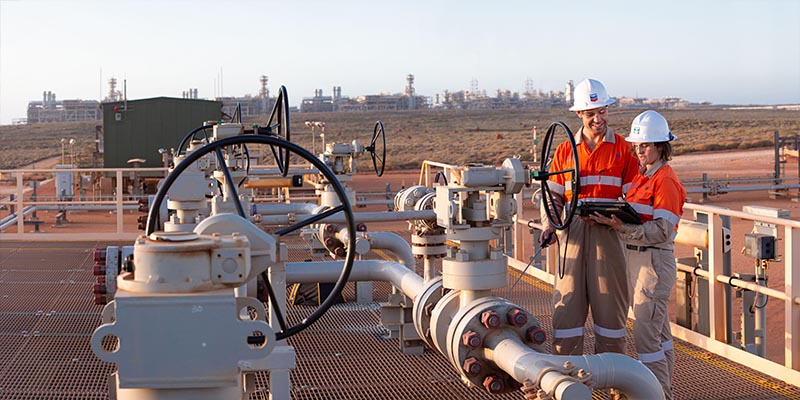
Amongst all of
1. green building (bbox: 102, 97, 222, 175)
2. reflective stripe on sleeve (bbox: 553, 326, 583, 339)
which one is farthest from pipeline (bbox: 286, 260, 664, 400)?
green building (bbox: 102, 97, 222, 175)

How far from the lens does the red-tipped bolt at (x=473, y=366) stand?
4355 millimetres

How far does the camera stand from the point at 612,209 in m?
4.88

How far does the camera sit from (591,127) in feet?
17.0

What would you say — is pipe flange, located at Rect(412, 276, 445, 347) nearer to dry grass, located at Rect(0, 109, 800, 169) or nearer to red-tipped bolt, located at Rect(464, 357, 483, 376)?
red-tipped bolt, located at Rect(464, 357, 483, 376)

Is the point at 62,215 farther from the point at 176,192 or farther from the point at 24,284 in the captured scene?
the point at 176,192

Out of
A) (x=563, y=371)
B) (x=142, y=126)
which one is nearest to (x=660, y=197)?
(x=563, y=371)

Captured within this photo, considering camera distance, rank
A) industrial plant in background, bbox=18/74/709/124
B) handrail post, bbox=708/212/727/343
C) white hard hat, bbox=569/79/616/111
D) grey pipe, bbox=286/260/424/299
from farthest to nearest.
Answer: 1. industrial plant in background, bbox=18/74/709/124
2. handrail post, bbox=708/212/727/343
3. grey pipe, bbox=286/260/424/299
4. white hard hat, bbox=569/79/616/111

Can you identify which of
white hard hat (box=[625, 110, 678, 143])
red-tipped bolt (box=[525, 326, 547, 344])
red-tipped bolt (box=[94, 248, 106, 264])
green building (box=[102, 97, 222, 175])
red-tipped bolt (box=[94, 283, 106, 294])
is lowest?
red-tipped bolt (box=[525, 326, 547, 344])

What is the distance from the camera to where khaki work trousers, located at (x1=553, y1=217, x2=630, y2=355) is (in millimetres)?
5023

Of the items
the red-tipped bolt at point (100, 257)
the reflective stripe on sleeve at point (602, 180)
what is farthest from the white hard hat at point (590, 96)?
the red-tipped bolt at point (100, 257)

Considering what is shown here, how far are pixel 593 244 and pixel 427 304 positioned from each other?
0.97 metres

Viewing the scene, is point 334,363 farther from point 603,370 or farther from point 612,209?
point 603,370

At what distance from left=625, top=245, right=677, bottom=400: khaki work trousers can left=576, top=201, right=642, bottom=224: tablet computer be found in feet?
0.93

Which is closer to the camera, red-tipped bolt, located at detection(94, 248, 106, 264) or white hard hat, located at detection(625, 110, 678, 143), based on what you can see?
red-tipped bolt, located at detection(94, 248, 106, 264)
